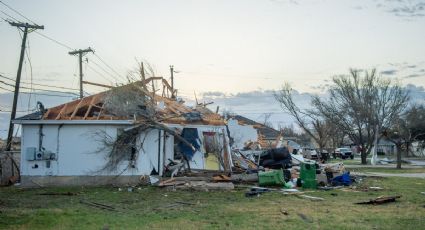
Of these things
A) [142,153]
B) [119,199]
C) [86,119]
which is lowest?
[119,199]

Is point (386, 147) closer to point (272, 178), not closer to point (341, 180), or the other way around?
point (341, 180)

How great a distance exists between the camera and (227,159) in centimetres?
2353

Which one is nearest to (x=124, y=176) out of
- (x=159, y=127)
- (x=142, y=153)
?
(x=142, y=153)

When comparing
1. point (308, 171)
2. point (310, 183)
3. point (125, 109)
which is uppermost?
point (125, 109)

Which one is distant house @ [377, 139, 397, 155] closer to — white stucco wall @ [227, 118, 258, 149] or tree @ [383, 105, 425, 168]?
tree @ [383, 105, 425, 168]

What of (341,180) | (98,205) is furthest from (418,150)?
(98,205)

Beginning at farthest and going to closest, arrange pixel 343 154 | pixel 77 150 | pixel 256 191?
pixel 343 154, pixel 77 150, pixel 256 191

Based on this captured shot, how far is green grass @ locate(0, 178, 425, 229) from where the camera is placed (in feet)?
35.4

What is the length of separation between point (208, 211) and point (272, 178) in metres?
7.33

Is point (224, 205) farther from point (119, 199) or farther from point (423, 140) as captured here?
point (423, 140)

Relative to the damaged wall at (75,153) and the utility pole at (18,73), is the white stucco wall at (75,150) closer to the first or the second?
the damaged wall at (75,153)

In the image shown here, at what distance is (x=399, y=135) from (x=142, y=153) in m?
27.2

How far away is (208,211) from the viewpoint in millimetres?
13156

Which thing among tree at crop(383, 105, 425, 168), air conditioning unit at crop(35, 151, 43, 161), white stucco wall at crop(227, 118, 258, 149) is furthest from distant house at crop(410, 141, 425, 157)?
air conditioning unit at crop(35, 151, 43, 161)
